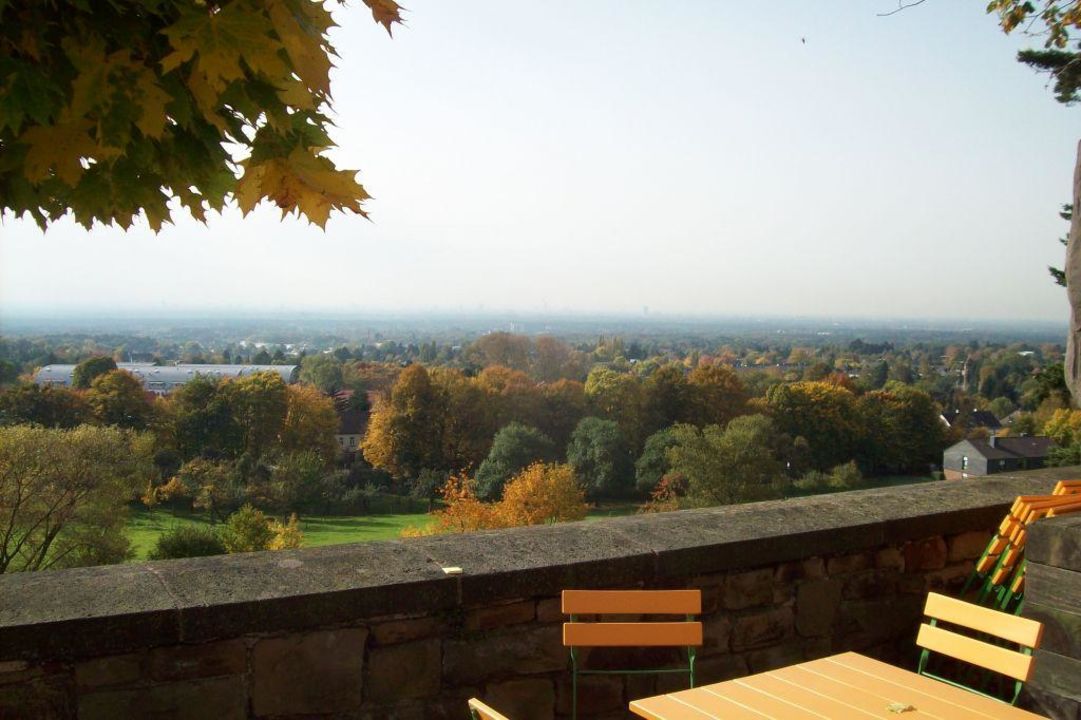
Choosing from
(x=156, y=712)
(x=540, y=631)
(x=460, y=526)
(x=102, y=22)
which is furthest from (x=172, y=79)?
(x=460, y=526)

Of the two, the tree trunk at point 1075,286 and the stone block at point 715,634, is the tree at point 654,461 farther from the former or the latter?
the stone block at point 715,634

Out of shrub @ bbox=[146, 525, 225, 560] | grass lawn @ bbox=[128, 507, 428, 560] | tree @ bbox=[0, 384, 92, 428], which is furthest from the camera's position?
tree @ bbox=[0, 384, 92, 428]

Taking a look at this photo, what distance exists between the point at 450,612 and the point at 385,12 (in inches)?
69.0

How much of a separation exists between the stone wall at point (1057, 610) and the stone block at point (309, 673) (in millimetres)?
2268

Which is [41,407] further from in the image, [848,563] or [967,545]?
[967,545]

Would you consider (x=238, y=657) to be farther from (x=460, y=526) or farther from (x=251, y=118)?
(x=460, y=526)

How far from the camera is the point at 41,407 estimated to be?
594 inches

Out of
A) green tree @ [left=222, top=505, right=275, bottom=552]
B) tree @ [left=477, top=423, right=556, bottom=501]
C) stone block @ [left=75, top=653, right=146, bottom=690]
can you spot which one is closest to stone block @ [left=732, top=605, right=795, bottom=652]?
stone block @ [left=75, top=653, right=146, bottom=690]

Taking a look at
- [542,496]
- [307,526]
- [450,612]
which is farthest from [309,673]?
[542,496]

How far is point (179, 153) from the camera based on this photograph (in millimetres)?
1736

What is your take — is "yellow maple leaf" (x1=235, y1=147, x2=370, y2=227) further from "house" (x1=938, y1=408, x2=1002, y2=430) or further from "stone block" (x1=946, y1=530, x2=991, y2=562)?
"house" (x1=938, y1=408, x2=1002, y2=430)

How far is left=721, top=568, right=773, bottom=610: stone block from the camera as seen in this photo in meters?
3.48

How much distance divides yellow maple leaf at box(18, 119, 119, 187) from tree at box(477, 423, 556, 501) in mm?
19031

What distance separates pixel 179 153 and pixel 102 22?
10.2 inches
